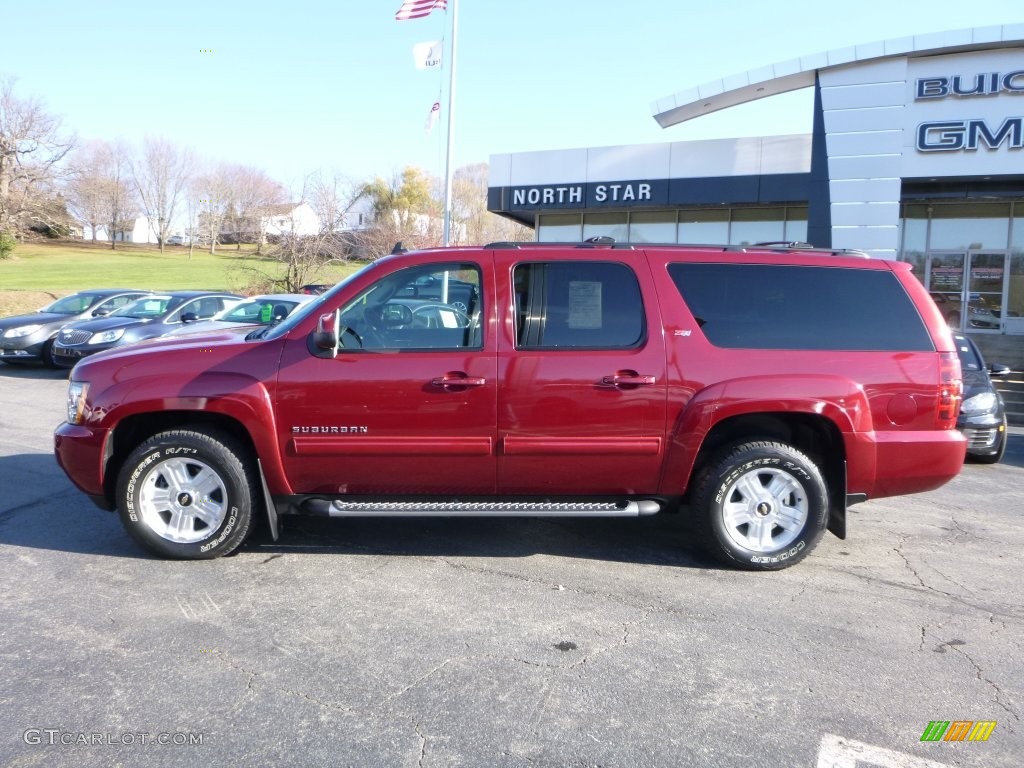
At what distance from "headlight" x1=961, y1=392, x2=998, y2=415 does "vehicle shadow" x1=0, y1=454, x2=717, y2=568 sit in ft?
14.7

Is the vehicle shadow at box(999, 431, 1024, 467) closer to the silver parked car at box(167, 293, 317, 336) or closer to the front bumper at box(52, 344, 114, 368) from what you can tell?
the silver parked car at box(167, 293, 317, 336)

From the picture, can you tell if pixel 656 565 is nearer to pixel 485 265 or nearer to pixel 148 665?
pixel 485 265

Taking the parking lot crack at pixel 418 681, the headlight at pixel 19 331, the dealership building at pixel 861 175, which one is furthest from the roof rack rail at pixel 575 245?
the dealership building at pixel 861 175

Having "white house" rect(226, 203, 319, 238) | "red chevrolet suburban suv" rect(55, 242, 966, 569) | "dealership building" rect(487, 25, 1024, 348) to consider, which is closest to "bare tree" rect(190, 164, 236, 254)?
"white house" rect(226, 203, 319, 238)

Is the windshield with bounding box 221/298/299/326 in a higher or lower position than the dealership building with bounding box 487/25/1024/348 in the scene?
lower

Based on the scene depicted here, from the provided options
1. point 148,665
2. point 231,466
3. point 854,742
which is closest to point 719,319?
point 854,742

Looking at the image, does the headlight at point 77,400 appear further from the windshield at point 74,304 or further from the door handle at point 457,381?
the windshield at point 74,304

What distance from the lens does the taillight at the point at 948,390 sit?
4.91m

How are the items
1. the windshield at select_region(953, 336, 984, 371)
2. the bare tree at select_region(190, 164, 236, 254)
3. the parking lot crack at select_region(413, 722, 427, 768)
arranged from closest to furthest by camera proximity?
the parking lot crack at select_region(413, 722, 427, 768) → the windshield at select_region(953, 336, 984, 371) → the bare tree at select_region(190, 164, 236, 254)

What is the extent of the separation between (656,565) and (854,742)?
2000mm

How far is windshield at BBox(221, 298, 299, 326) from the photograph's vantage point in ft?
43.3

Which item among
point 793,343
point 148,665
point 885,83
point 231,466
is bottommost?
point 148,665

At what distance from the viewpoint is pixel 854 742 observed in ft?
10.3

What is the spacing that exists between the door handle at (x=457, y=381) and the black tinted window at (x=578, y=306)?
1.14 feet
